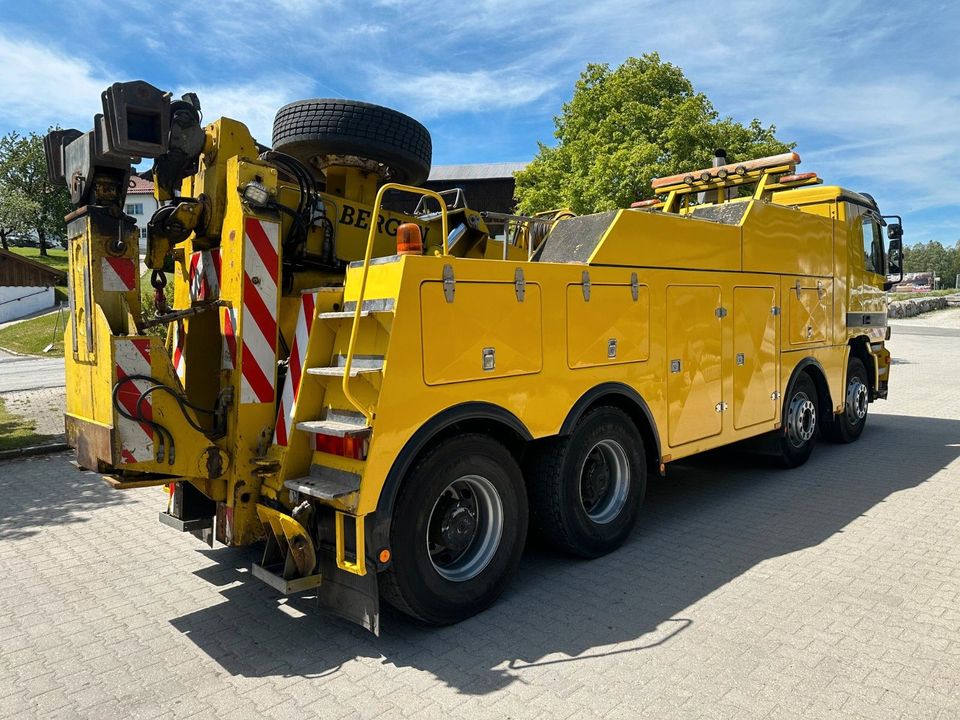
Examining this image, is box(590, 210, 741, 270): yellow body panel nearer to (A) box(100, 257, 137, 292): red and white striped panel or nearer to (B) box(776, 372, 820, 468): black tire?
(B) box(776, 372, 820, 468): black tire

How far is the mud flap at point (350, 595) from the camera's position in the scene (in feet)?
11.2

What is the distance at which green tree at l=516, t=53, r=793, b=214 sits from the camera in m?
18.4

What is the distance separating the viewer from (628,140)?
19469mm

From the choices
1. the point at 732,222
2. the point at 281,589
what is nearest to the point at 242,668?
the point at 281,589

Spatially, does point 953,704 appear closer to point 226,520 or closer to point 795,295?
point 226,520

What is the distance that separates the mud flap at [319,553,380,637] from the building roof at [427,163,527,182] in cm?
3758

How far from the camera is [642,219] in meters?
4.89

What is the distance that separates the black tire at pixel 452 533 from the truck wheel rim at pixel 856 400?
6043mm

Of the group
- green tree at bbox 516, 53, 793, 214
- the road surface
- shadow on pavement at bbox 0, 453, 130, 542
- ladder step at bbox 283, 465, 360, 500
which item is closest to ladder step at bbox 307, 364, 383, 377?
ladder step at bbox 283, 465, 360, 500

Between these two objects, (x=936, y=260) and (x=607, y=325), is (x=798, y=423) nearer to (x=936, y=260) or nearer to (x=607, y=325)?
(x=607, y=325)

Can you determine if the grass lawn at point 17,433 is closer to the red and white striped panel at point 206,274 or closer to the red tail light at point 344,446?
the red and white striped panel at point 206,274

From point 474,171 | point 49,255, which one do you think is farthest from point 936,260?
point 49,255

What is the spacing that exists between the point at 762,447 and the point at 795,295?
5.19ft

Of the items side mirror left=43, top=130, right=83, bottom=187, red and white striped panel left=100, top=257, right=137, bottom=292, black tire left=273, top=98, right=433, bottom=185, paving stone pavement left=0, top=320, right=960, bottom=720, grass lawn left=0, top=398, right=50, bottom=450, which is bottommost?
paving stone pavement left=0, top=320, right=960, bottom=720
